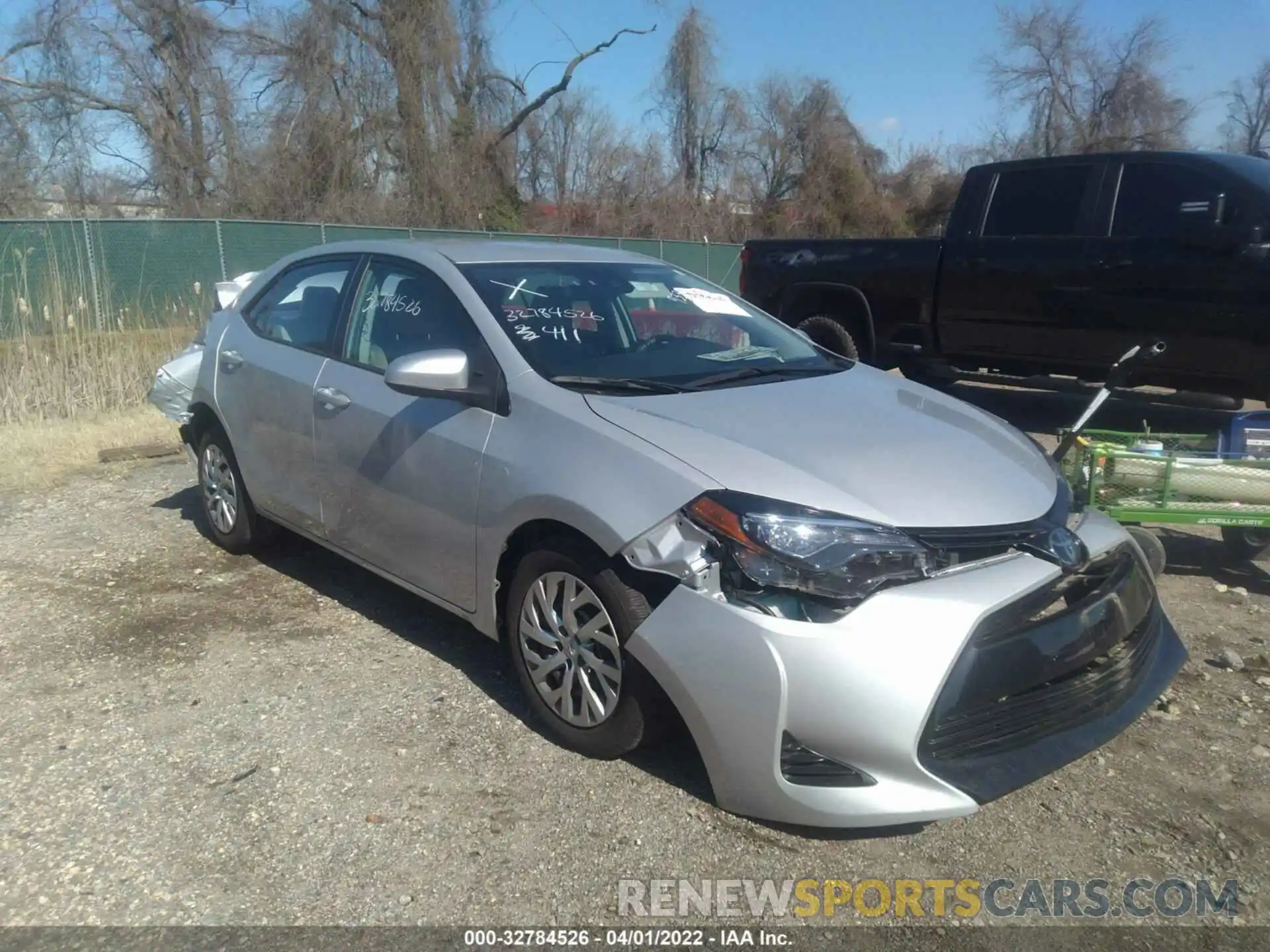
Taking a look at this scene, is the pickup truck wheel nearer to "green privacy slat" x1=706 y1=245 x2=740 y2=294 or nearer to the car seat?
the car seat

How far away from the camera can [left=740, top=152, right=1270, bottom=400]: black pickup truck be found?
274 inches

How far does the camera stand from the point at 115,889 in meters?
2.79

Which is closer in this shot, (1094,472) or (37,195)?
(1094,472)

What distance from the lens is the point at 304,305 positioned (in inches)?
193

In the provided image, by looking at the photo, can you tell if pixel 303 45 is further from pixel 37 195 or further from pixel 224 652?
pixel 224 652

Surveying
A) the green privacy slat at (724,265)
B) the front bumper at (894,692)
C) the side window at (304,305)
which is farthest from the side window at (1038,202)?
the green privacy slat at (724,265)

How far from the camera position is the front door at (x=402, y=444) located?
12.2ft

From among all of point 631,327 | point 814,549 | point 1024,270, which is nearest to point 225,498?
point 631,327

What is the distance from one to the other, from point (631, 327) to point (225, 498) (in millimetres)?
2575

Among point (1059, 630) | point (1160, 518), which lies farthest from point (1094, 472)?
point (1059, 630)

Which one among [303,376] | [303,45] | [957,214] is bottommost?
[303,376]

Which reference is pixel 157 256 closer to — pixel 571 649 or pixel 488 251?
pixel 488 251

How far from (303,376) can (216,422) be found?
1070 millimetres
